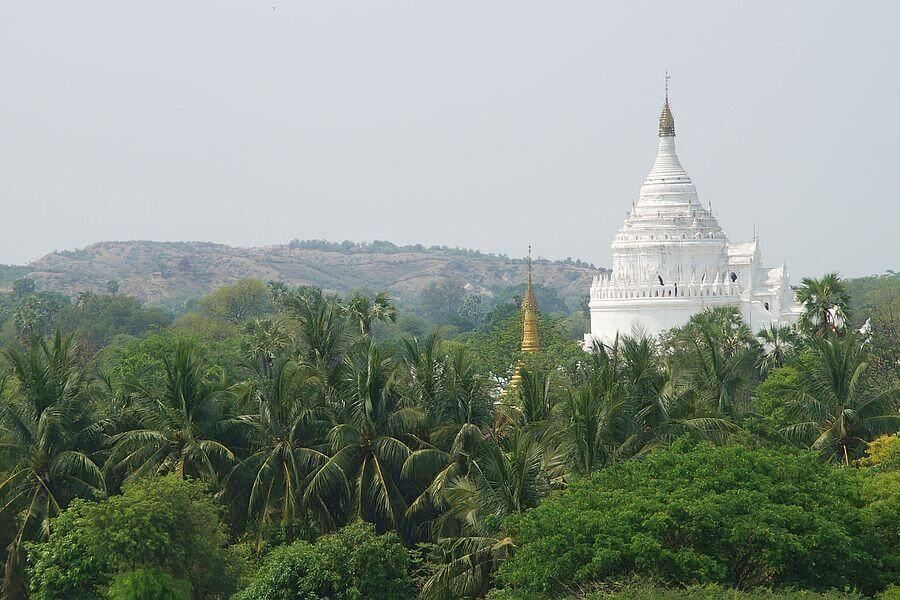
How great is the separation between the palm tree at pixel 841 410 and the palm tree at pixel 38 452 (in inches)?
678

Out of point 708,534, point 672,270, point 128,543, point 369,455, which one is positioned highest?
point 672,270

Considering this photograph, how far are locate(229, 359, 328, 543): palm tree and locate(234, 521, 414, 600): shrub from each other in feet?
11.8

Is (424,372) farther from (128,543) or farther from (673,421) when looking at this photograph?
(128,543)

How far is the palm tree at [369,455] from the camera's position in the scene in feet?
129

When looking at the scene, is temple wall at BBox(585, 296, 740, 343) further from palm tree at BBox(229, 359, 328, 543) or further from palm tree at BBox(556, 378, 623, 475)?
palm tree at BBox(556, 378, 623, 475)

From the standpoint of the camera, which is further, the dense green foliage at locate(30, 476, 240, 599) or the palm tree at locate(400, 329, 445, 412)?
the palm tree at locate(400, 329, 445, 412)

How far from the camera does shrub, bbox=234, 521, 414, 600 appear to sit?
3494 centimetres

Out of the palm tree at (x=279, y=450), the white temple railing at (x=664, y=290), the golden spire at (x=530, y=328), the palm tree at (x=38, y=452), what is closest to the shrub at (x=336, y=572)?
the palm tree at (x=279, y=450)

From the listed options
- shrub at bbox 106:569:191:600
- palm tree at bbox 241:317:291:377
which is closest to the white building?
palm tree at bbox 241:317:291:377

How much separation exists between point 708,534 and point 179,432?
13.9 metres

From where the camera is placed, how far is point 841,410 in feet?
132

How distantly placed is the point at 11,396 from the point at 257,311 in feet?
311

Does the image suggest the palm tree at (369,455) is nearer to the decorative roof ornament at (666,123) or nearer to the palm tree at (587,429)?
the palm tree at (587,429)

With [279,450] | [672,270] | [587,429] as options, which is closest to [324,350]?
[279,450]
